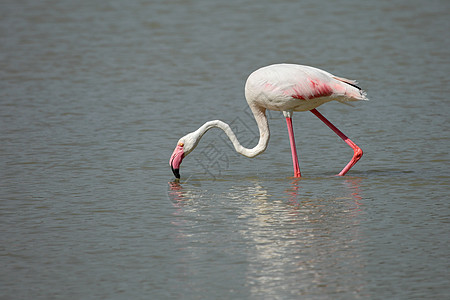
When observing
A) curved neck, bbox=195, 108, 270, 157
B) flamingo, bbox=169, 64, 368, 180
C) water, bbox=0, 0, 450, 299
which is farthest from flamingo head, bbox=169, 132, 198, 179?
water, bbox=0, 0, 450, 299

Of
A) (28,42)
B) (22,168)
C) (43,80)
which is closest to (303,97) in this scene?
(22,168)

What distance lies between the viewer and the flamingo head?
10.4 meters

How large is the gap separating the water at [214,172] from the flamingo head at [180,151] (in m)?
0.26

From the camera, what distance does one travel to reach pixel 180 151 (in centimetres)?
1042

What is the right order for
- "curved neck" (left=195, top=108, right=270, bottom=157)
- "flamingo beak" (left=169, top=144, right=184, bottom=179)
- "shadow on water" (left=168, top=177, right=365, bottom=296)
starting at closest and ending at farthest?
"shadow on water" (left=168, top=177, right=365, bottom=296) < "flamingo beak" (left=169, top=144, right=184, bottom=179) < "curved neck" (left=195, top=108, right=270, bottom=157)

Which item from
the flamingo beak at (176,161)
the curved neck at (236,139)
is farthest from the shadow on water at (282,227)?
the curved neck at (236,139)

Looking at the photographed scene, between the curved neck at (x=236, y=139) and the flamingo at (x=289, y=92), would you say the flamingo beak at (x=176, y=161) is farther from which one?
the curved neck at (x=236, y=139)

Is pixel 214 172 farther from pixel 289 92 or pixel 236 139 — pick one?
pixel 289 92

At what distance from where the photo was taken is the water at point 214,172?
695cm

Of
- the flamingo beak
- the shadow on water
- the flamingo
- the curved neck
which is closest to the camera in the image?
the shadow on water

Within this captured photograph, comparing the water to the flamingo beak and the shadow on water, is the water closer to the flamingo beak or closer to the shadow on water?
the shadow on water

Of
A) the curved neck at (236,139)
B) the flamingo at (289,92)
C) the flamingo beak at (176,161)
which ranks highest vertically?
the flamingo at (289,92)

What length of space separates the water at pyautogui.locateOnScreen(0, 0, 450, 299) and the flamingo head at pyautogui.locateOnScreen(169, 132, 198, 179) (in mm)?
265

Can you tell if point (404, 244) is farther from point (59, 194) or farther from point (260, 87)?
point (59, 194)
